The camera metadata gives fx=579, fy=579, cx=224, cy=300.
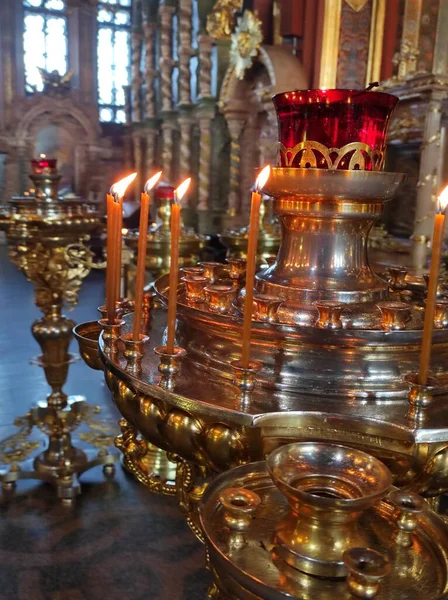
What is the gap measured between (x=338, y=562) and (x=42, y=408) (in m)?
2.47

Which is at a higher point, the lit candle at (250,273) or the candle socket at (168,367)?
the lit candle at (250,273)

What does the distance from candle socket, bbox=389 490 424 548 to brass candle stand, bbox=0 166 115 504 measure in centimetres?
188

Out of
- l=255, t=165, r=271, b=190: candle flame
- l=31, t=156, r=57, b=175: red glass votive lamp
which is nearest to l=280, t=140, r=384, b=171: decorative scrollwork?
l=255, t=165, r=271, b=190: candle flame

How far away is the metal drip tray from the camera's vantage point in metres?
0.50

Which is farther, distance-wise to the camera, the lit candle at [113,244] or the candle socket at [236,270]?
the candle socket at [236,270]

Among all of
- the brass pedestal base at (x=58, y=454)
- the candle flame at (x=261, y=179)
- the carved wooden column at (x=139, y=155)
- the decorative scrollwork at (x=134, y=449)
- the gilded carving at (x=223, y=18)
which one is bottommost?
the brass pedestal base at (x=58, y=454)

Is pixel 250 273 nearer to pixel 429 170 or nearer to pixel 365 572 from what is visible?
pixel 365 572

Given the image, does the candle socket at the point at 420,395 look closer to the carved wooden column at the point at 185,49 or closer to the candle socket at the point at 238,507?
the candle socket at the point at 238,507

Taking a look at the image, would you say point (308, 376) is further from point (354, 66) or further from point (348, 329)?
point (354, 66)

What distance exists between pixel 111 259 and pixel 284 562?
622mm

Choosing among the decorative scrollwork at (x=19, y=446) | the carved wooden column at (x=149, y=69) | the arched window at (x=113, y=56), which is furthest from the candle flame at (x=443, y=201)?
the arched window at (x=113, y=56)

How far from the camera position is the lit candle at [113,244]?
992mm

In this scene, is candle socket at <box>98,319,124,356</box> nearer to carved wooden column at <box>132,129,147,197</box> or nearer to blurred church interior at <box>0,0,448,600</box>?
blurred church interior at <box>0,0,448,600</box>

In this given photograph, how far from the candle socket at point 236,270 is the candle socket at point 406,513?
2.17 ft
